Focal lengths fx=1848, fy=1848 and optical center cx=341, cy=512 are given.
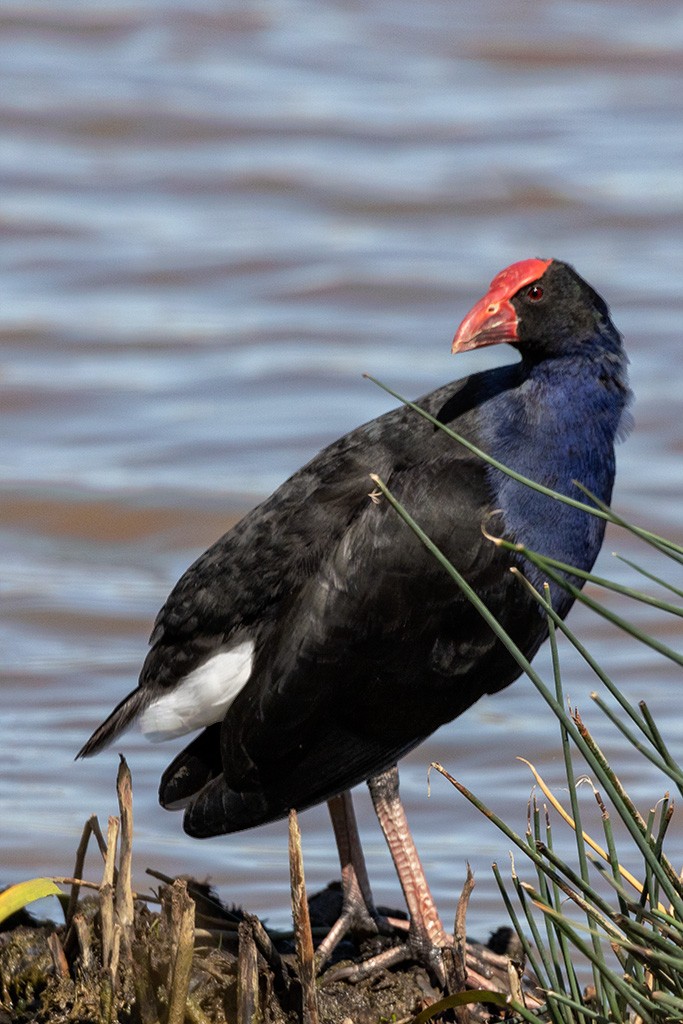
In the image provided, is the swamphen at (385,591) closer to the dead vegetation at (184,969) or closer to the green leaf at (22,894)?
the dead vegetation at (184,969)

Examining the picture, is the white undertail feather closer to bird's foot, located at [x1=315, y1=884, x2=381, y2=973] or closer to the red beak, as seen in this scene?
bird's foot, located at [x1=315, y1=884, x2=381, y2=973]

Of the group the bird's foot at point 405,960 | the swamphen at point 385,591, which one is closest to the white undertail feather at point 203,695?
the swamphen at point 385,591

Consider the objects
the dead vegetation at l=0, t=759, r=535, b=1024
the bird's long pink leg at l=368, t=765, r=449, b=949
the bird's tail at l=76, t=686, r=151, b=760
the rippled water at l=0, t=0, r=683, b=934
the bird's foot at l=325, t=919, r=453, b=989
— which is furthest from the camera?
the rippled water at l=0, t=0, r=683, b=934

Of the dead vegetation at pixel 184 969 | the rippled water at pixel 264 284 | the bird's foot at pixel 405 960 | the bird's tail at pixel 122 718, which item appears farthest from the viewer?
the rippled water at pixel 264 284

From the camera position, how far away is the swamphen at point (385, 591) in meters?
4.34

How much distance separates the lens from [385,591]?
434 centimetres

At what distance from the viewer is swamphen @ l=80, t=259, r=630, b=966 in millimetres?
4344

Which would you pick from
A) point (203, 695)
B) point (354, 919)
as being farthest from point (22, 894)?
point (354, 919)

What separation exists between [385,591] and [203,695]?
0.52 meters

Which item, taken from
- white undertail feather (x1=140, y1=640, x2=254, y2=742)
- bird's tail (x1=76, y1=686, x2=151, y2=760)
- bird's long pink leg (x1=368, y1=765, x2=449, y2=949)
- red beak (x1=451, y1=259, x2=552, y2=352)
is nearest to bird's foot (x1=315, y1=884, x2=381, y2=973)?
bird's long pink leg (x1=368, y1=765, x2=449, y2=949)

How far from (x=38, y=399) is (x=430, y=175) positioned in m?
3.48

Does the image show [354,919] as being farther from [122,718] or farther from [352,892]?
[122,718]

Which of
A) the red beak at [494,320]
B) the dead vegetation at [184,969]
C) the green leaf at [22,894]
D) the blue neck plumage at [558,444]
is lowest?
the dead vegetation at [184,969]

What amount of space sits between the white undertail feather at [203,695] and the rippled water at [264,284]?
3.25 feet
